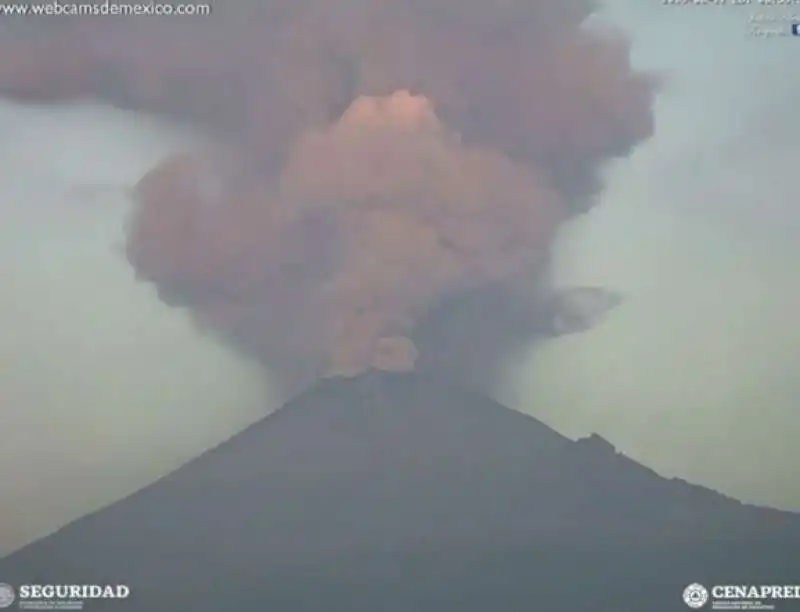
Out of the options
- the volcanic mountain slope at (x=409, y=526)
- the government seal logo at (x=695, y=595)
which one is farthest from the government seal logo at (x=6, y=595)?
the government seal logo at (x=695, y=595)

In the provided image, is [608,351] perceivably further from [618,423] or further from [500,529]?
[500,529]

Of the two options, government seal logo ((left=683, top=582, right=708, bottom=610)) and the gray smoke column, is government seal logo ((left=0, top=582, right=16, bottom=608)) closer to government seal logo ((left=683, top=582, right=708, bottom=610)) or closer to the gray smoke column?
the gray smoke column

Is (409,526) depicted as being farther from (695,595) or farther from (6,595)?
(6,595)

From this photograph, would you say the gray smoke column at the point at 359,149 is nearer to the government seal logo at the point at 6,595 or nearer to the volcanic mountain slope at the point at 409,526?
the volcanic mountain slope at the point at 409,526

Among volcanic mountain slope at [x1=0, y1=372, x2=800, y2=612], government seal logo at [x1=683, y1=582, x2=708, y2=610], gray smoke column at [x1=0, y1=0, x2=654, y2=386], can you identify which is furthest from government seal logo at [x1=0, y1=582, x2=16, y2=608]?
government seal logo at [x1=683, y1=582, x2=708, y2=610]

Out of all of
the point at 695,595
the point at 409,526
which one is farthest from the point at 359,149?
the point at 695,595

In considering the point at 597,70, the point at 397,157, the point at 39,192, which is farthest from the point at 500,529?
the point at 39,192
